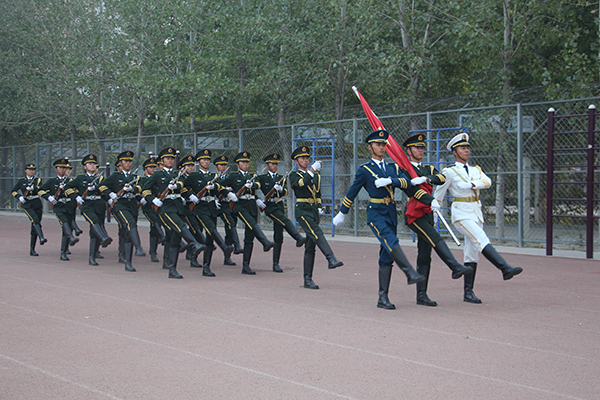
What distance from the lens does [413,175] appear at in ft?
25.0

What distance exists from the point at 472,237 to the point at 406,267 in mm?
984

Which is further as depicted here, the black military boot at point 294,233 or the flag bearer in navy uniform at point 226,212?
the flag bearer in navy uniform at point 226,212

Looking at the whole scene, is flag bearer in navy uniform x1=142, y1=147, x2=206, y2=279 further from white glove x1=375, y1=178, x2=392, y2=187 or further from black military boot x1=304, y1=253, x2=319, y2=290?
white glove x1=375, y1=178, x2=392, y2=187

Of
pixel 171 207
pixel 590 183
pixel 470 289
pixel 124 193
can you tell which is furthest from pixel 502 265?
pixel 124 193

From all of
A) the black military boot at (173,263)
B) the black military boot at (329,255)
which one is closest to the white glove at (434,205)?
the black military boot at (329,255)

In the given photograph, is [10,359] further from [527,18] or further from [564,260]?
[527,18]

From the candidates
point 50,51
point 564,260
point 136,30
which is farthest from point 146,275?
point 50,51

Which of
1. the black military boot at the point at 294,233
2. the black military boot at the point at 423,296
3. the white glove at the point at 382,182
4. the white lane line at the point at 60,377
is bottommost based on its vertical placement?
the white lane line at the point at 60,377

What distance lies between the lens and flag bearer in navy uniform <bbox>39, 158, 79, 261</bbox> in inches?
488

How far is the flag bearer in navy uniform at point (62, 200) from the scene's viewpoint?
40.7 feet

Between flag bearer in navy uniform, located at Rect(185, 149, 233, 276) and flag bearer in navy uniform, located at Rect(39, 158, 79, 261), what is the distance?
304 centimetres

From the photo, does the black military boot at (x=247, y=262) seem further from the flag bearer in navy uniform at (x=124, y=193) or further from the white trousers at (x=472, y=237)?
the white trousers at (x=472, y=237)

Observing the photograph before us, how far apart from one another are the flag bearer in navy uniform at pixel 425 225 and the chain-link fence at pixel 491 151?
5383 mm

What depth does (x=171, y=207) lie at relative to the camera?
998 centimetres
